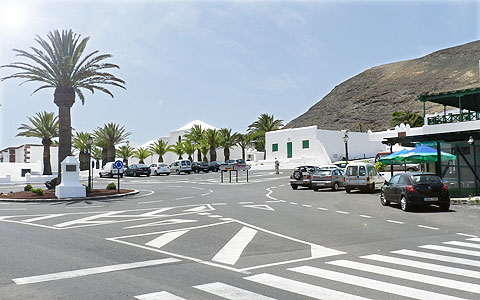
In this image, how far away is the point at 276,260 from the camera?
321 inches

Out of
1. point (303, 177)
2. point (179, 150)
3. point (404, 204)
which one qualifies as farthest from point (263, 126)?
point (404, 204)

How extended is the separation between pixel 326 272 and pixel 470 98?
27.6m

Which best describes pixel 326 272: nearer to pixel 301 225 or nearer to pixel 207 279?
pixel 207 279

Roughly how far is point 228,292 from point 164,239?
496 cm

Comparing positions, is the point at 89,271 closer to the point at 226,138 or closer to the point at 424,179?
the point at 424,179

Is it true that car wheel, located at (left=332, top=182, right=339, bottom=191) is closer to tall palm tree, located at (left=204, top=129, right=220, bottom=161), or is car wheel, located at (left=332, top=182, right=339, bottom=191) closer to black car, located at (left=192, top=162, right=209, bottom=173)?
black car, located at (left=192, top=162, right=209, bottom=173)

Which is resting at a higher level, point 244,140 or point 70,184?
point 244,140

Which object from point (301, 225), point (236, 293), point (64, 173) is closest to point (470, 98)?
point (301, 225)

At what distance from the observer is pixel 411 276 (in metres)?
6.80

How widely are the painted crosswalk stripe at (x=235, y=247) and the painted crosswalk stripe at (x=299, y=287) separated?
1.29m

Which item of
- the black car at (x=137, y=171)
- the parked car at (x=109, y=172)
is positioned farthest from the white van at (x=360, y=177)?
the parked car at (x=109, y=172)

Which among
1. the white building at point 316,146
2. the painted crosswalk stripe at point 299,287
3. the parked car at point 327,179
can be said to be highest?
the white building at point 316,146

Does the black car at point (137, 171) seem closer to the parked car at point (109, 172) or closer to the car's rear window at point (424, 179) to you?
the parked car at point (109, 172)

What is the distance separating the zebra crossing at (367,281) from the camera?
19.1ft
